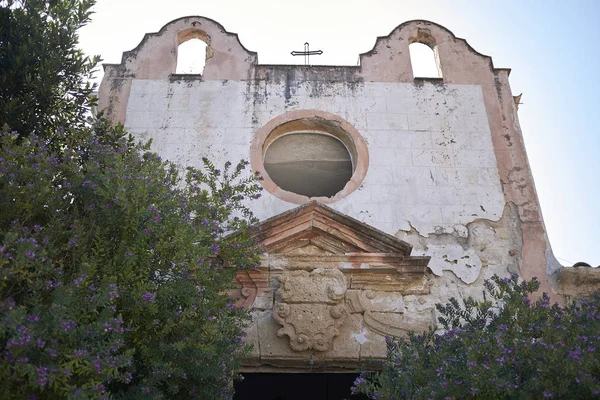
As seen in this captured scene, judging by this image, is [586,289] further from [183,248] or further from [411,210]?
[183,248]

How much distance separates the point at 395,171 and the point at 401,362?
111 inches

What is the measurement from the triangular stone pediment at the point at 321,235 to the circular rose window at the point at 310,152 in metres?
0.78

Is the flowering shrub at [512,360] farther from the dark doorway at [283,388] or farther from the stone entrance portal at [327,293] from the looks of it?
the dark doorway at [283,388]

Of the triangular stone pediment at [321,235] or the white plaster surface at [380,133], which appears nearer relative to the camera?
the triangular stone pediment at [321,235]

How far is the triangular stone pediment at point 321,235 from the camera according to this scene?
20.1 ft

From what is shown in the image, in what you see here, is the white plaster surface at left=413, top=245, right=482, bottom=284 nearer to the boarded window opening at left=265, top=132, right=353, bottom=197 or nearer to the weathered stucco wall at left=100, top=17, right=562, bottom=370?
the weathered stucco wall at left=100, top=17, right=562, bottom=370

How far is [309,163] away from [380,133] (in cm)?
90

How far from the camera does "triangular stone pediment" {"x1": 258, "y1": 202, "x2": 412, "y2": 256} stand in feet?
20.1

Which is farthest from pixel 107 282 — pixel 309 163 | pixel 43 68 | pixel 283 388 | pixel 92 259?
pixel 283 388

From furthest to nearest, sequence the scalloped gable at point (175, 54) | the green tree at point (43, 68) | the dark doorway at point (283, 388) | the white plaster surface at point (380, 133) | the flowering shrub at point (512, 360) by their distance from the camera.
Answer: the dark doorway at point (283, 388) → the scalloped gable at point (175, 54) → the white plaster surface at point (380, 133) → the green tree at point (43, 68) → the flowering shrub at point (512, 360)

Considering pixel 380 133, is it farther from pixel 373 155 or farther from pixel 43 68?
pixel 43 68

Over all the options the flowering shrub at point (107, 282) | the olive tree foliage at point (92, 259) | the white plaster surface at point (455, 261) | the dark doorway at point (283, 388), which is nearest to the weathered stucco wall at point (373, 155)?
the white plaster surface at point (455, 261)

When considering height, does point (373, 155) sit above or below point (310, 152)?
below

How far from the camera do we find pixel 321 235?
20.4 feet
